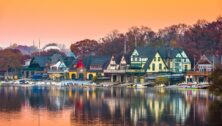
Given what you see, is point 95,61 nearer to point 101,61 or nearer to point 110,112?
point 101,61

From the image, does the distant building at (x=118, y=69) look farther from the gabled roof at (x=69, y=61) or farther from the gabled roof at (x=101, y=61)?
the gabled roof at (x=69, y=61)

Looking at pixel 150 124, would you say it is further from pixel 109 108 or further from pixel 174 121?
pixel 109 108

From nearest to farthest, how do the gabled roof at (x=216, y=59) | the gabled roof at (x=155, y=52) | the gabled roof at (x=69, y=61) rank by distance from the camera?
the gabled roof at (x=216, y=59) → the gabled roof at (x=155, y=52) → the gabled roof at (x=69, y=61)

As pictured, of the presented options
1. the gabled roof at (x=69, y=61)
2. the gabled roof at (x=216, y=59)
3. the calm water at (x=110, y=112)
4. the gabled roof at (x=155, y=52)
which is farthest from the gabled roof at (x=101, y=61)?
the calm water at (x=110, y=112)

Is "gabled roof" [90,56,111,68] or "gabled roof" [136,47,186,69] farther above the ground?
"gabled roof" [136,47,186,69]

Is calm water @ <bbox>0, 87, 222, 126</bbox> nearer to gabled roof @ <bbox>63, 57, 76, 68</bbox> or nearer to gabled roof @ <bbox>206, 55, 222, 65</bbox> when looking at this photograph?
gabled roof @ <bbox>206, 55, 222, 65</bbox>

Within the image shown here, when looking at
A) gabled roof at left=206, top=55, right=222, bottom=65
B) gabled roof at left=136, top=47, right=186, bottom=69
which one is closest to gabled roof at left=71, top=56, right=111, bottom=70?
gabled roof at left=136, top=47, right=186, bottom=69

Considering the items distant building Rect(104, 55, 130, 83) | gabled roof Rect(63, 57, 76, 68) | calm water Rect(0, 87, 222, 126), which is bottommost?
calm water Rect(0, 87, 222, 126)

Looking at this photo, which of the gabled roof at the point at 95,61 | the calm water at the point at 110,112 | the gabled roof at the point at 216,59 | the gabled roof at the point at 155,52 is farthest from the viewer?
the gabled roof at the point at 95,61

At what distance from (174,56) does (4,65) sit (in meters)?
35.2

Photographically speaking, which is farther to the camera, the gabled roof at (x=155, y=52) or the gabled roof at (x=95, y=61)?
the gabled roof at (x=95, y=61)

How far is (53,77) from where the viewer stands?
333 ft

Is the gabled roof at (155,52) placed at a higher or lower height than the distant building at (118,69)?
higher

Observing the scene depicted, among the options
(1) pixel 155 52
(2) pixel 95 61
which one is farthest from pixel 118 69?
(2) pixel 95 61
